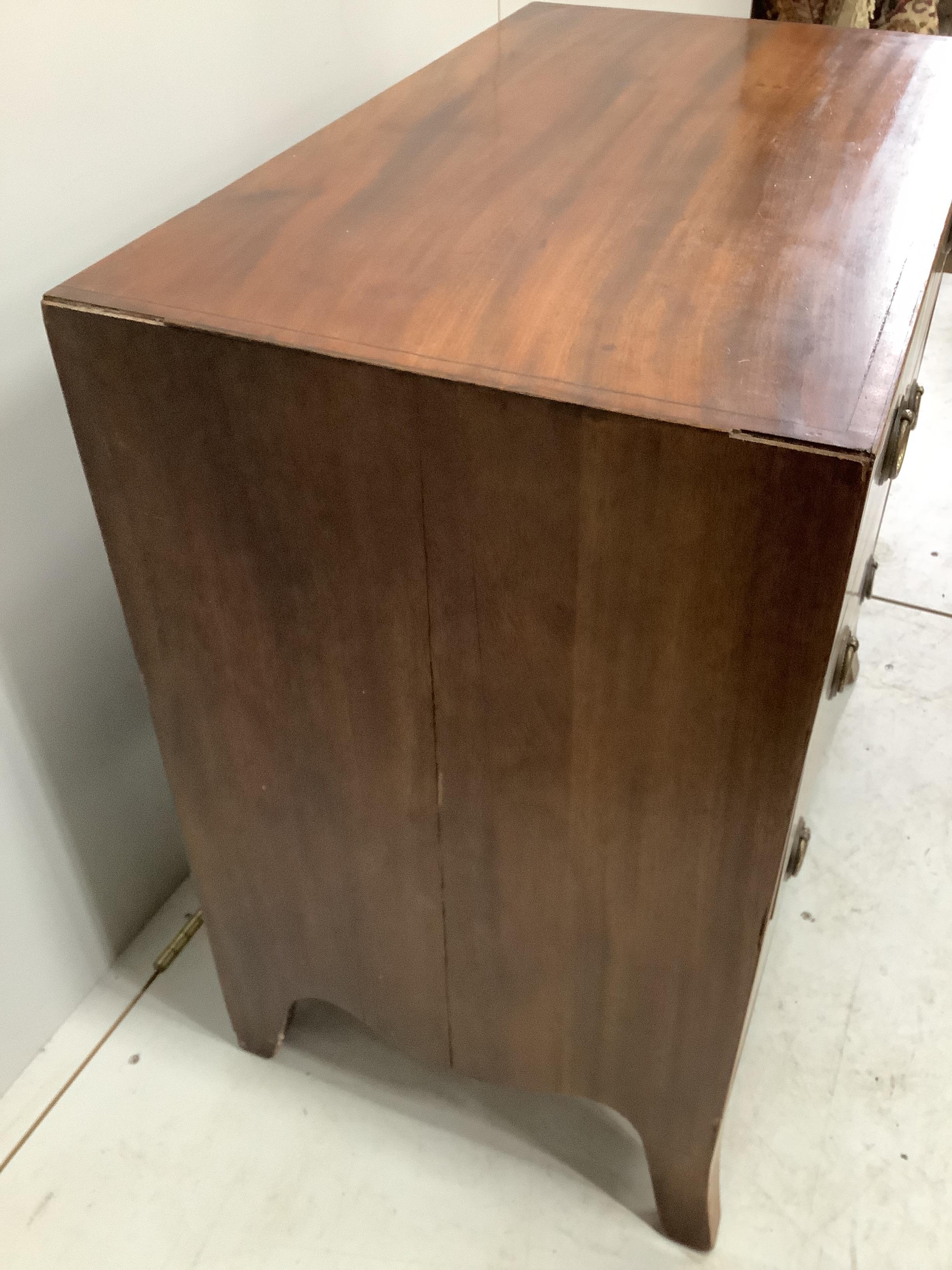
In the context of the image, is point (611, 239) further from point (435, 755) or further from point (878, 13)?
point (878, 13)

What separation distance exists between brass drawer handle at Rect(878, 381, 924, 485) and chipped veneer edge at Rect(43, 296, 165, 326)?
0.46 metres

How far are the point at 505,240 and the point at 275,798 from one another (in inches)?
17.7

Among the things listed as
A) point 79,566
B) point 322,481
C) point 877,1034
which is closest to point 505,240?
point 322,481

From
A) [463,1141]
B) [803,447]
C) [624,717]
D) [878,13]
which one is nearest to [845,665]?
[624,717]

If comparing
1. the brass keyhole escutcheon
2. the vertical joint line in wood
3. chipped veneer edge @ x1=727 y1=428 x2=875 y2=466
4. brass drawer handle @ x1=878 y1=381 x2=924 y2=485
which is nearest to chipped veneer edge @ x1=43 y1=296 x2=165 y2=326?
the vertical joint line in wood

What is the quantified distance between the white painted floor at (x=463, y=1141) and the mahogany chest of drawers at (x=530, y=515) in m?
0.11

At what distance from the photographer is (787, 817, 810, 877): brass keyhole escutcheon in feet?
2.89

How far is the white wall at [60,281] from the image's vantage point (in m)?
0.80

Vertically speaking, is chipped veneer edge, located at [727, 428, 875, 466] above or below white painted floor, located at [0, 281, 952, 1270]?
above

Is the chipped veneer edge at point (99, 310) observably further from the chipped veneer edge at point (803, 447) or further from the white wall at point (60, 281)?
the chipped veneer edge at point (803, 447)

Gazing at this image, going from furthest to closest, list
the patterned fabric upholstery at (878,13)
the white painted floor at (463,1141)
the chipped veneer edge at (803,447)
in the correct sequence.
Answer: the patterned fabric upholstery at (878,13) → the white painted floor at (463,1141) → the chipped veneer edge at (803,447)

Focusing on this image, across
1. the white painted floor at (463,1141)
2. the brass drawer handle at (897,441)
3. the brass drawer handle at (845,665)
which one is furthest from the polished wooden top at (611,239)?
the white painted floor at (463,1141)

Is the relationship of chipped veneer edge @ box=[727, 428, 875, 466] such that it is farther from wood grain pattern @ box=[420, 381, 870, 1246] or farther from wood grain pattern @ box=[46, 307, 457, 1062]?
wood grain pattern @ box=[46, 307, 457, 1062]

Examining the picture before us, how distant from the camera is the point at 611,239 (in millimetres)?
674
